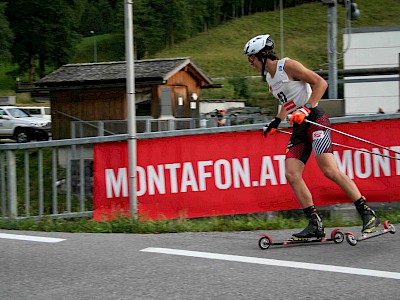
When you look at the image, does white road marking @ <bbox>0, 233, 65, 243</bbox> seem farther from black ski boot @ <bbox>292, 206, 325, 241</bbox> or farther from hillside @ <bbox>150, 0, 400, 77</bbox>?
hillside @ <bbox>150, 0, 400, 77</bbox>

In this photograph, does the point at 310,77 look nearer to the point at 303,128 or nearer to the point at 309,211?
the point at 303,128

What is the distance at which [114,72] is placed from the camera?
106 feet

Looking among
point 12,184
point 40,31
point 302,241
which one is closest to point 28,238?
point 12,184

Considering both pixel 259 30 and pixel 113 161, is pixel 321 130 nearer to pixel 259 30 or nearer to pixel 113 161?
pixel 113 161

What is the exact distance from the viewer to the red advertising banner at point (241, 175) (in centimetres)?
825

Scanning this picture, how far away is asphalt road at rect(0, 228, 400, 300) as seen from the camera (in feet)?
16.1

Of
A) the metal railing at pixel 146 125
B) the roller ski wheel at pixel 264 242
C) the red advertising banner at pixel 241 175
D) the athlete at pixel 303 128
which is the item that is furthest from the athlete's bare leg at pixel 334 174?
the metal railing at pixel 146 125

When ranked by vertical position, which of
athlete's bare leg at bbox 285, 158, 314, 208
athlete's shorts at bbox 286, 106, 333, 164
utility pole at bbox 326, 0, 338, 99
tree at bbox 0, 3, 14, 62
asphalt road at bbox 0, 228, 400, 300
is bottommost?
asphalt road at bbox 0, 228, 400, 300

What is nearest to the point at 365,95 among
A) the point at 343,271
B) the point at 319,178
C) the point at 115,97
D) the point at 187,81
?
the point at 187,81

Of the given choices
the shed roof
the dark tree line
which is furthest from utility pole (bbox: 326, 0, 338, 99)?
the dark tree line

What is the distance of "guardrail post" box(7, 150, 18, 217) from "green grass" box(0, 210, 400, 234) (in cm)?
18

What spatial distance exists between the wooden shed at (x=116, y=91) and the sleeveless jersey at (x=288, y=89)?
23.9 meters

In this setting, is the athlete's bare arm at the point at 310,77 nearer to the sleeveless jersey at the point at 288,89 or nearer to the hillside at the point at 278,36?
the sleeveless jersey at the point at 288,89

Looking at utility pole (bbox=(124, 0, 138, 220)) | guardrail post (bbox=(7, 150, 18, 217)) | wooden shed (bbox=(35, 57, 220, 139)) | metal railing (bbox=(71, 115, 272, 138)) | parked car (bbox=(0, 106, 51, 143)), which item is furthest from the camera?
parked car (bbox=(0, 106, 51, 143))
